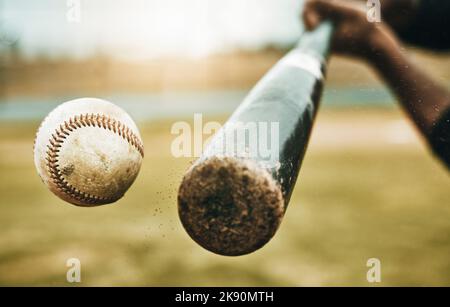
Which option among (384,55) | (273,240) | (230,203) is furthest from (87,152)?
(273,240)

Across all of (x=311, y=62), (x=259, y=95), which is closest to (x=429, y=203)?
(x=311, y=62)

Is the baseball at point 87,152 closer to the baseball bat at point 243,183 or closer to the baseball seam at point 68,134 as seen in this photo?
the baseball seam at point 68,134

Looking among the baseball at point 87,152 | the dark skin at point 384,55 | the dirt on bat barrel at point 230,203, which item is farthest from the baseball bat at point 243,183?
the dark skin at point 384,55

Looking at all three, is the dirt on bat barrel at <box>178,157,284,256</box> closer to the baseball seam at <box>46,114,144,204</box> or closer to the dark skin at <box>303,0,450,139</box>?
the baseball seam at <box>46,114,144,204</box>

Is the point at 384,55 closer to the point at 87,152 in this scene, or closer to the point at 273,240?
the point at 87,152

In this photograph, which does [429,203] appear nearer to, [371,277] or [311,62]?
[371,277]

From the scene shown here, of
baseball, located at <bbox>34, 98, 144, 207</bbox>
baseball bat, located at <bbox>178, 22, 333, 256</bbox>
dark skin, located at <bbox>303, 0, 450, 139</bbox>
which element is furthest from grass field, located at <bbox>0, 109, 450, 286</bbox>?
dark skin, located at <bbox>303, 0, 450, 139</bbox>
